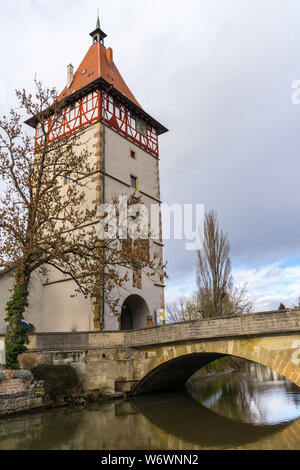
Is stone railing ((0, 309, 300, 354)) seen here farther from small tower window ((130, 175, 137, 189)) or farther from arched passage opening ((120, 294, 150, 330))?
small tower window ((130, 175, 137, 189))

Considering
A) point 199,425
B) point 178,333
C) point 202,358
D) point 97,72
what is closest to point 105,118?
point 97,72

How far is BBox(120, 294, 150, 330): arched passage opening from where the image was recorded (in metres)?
18.2

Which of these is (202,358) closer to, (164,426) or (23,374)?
(164,426)

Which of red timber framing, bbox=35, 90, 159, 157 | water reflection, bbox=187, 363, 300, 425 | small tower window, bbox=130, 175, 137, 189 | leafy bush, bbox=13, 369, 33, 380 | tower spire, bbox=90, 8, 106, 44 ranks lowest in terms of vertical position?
water reflection, bbox=187, 363, 300, 425

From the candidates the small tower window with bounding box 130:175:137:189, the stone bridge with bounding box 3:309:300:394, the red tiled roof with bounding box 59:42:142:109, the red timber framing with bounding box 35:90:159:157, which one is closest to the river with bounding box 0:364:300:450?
the stone bridge with bounding box 3:309:300:394

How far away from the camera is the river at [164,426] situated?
6.96 meters

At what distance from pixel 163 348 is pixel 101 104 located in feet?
37.9

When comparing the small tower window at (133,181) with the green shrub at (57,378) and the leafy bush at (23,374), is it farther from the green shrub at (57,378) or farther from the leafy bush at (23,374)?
the leafy bush at (23,374)

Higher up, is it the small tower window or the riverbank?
the small tower window

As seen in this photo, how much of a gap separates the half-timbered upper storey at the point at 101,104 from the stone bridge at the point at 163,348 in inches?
356

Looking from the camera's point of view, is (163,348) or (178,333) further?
(163,348)

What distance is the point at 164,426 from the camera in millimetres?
8711
